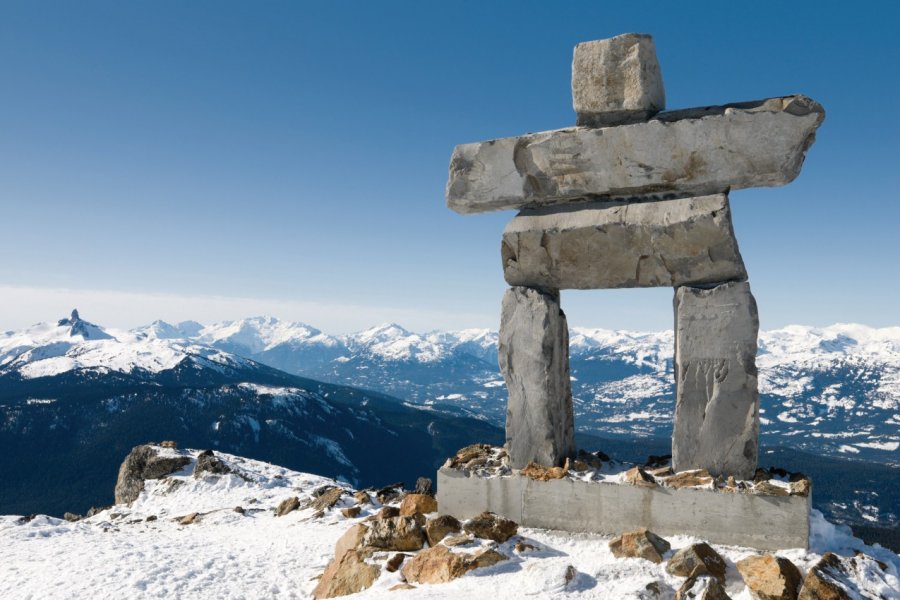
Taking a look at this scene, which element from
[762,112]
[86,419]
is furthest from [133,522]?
[86,419]

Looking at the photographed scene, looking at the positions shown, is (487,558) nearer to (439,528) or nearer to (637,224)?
(439,528)

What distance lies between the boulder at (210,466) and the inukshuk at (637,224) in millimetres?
15048

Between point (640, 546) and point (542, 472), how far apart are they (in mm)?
1747

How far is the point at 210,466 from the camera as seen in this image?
2150 centimetres

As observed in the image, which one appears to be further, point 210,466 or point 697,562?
point 210,466

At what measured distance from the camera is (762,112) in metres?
7.64

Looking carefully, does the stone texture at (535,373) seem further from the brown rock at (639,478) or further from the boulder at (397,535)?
the boulder at (397,535)

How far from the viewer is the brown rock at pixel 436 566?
7.86 meters

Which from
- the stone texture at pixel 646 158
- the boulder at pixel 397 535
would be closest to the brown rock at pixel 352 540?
the boulder at pixel 397 535

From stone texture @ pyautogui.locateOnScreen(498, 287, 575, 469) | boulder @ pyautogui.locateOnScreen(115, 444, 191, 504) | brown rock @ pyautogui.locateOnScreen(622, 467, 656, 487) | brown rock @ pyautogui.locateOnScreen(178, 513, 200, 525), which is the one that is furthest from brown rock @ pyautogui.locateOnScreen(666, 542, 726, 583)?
boulder @ pyautogui.locateOnScreen(115, 444, 191, 504)

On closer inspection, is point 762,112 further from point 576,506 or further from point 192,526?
point 192,526

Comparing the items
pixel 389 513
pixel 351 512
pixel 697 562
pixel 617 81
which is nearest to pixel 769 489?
pixel 697 562

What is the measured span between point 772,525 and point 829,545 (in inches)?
38.7

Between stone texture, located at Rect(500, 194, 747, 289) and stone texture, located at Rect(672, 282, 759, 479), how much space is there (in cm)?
35
